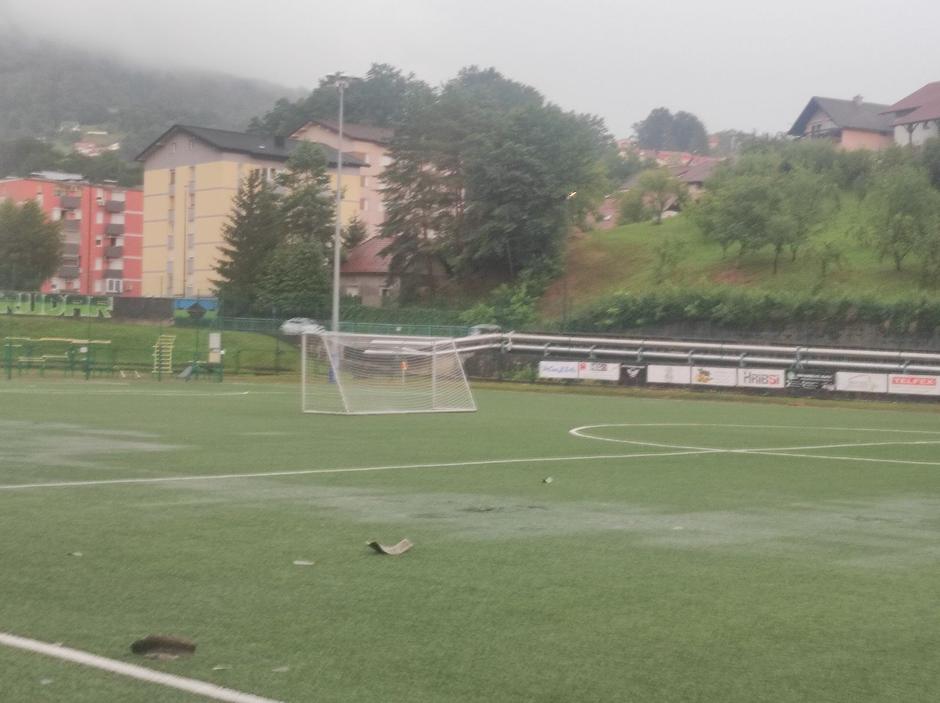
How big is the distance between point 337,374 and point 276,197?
54694 mm

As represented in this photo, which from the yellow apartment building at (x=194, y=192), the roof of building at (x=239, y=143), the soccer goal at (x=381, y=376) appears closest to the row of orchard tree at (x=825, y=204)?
the yellow apartment building at (x=194, y=192)

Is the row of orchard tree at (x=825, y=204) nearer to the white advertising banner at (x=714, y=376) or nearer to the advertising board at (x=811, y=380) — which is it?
the advertising board at (x=811, y=380)

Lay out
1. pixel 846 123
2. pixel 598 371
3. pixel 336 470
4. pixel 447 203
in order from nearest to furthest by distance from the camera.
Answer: pixel 336 470
pixel 598 371
pixel 447 203
pixel 846 123

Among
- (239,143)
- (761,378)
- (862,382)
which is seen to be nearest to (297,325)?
(761,378)

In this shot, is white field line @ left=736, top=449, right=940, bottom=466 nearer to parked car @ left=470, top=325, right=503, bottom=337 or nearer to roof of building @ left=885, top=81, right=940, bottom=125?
parked car @ left=470, top=325, right=503, bottom=337

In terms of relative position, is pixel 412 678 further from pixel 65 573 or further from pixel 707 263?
pixel 707 263

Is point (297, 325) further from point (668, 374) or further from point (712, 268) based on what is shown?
point (712, 268)

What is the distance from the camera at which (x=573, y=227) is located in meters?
75.0

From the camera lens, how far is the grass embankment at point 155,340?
49906 mm

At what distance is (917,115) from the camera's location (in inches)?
4156

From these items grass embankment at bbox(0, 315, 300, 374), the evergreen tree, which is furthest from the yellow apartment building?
grass embankment at bbox(0, 315, 300, 374)

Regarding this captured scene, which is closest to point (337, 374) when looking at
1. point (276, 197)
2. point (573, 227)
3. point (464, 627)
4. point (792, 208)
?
point (464, 627)

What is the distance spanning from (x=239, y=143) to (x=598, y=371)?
5758cm

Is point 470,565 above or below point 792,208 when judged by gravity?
below
